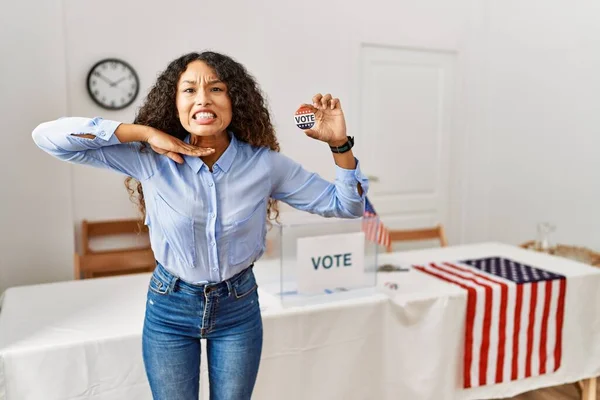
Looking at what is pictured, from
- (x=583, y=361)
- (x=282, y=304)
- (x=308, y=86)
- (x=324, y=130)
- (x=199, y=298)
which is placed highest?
(x=308, y=86)

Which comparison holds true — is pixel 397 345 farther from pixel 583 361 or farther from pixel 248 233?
pixel 248 233

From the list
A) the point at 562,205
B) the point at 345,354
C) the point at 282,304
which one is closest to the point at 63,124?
the point at 282,304

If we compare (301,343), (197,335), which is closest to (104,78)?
(301,343)

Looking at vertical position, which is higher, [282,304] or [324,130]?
[324,130]

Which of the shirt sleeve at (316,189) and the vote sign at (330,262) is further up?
the shirt sleeve at (316,189)

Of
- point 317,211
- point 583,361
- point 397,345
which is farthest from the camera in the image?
point 583,361

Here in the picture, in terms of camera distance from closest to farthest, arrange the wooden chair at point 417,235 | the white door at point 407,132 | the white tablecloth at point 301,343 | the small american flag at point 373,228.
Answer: the white tablecloth at point 301,343, the small american flag at point 373,228, the wooden chair at point 417,235, the white door at point 407,132

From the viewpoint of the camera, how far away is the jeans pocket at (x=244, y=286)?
1.32 m

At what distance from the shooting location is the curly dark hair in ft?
4.25

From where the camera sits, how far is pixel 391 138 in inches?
177

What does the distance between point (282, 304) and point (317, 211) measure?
0.78 m

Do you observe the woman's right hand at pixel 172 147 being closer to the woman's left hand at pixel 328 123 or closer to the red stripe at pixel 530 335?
the woman's left hand at pixel 328 123

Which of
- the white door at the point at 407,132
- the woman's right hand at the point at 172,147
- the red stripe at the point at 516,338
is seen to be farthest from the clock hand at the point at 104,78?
the red stripe at the point at 516,338

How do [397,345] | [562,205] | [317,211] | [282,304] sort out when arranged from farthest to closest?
1. [562,205]
2. [397,345]
3. [282,304]
4. [317,211]
